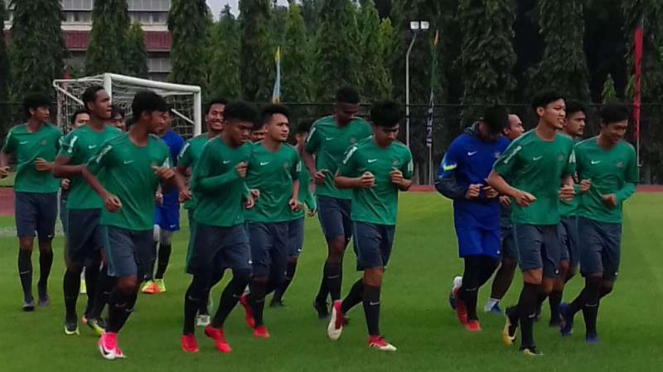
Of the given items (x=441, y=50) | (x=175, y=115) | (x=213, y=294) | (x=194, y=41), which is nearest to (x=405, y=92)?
(x=441, y=50)

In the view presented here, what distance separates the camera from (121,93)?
18797 millimetres

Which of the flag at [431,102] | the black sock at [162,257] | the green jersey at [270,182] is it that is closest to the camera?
the green jersey at [270,182]

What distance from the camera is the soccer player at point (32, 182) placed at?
10.6 meters

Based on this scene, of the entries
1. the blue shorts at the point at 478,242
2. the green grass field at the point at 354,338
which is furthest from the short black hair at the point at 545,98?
the green grass field at the point at 354,338

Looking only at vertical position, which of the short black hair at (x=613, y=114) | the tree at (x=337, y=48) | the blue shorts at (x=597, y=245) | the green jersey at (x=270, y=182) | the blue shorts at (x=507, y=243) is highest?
the tree at (x=337, y=48)

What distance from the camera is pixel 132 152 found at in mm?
8102

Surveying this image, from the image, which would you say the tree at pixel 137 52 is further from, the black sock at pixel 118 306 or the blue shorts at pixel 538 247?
the blue shorts at pixel 538 247

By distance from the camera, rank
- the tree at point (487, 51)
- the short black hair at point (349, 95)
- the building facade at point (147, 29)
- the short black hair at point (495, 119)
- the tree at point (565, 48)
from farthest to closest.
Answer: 1. the building facade at point (147, 29)
2. the tree at point (487, 51)
3. the tree at point (565, 48)
4. the short black hair at point (349, 95)
5. the short black hair at point (495, 119)

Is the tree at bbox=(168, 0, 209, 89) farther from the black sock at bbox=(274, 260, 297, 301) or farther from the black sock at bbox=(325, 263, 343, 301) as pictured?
the black sock at bbox=(325, 263, 343, 301)

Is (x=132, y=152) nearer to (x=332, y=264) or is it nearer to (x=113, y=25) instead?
(x=332, y=264)

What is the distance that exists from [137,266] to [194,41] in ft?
143

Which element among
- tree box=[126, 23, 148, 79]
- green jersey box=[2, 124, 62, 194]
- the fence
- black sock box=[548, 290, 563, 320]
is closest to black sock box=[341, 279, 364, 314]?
black sock box=[548, 290, 563, 320]

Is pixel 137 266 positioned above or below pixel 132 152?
below

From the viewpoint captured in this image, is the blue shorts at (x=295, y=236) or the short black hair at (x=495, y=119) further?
the blue shorts at (x=295, y=236)
